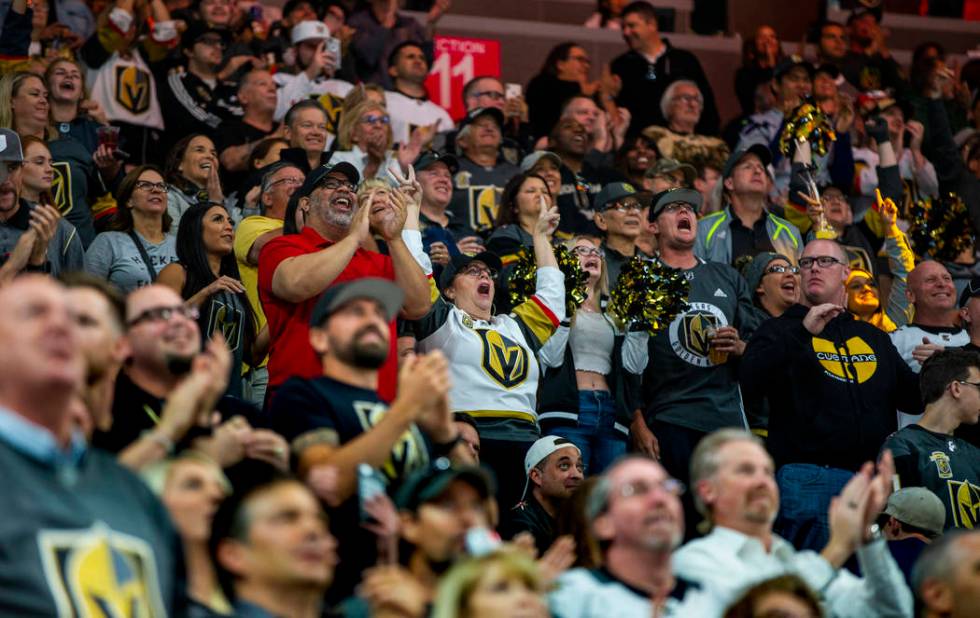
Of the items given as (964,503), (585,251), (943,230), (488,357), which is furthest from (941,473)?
(943,230)

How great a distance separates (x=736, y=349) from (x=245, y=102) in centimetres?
377

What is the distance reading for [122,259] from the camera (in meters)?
7.76

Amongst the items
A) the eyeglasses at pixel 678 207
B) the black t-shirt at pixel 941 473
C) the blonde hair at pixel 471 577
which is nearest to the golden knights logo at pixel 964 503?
the black t-shirt at pixel 941 473

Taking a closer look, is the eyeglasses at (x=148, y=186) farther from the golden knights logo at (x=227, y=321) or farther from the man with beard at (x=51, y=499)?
the man with beard at (x=51, y=499)

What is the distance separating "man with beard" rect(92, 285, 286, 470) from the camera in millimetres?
4641

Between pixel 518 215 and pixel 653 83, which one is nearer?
pixel 518 215

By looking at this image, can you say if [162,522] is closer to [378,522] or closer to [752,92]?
[378,522]

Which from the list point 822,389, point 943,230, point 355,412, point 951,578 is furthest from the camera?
point 943,230

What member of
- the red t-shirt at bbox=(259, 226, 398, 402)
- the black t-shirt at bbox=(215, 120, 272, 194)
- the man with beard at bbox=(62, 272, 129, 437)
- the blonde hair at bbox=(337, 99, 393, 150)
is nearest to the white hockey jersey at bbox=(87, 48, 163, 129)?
the black t-shirt at bbox=(215, 120, 272, 194)

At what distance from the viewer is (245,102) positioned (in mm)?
10102

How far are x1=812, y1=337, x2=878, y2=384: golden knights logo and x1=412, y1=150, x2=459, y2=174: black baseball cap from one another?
2.78 metres

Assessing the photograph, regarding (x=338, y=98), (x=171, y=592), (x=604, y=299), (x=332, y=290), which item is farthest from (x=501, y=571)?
(x=338, y=98)

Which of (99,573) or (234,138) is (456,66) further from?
(99,573)

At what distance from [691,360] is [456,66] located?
20.0 ft
